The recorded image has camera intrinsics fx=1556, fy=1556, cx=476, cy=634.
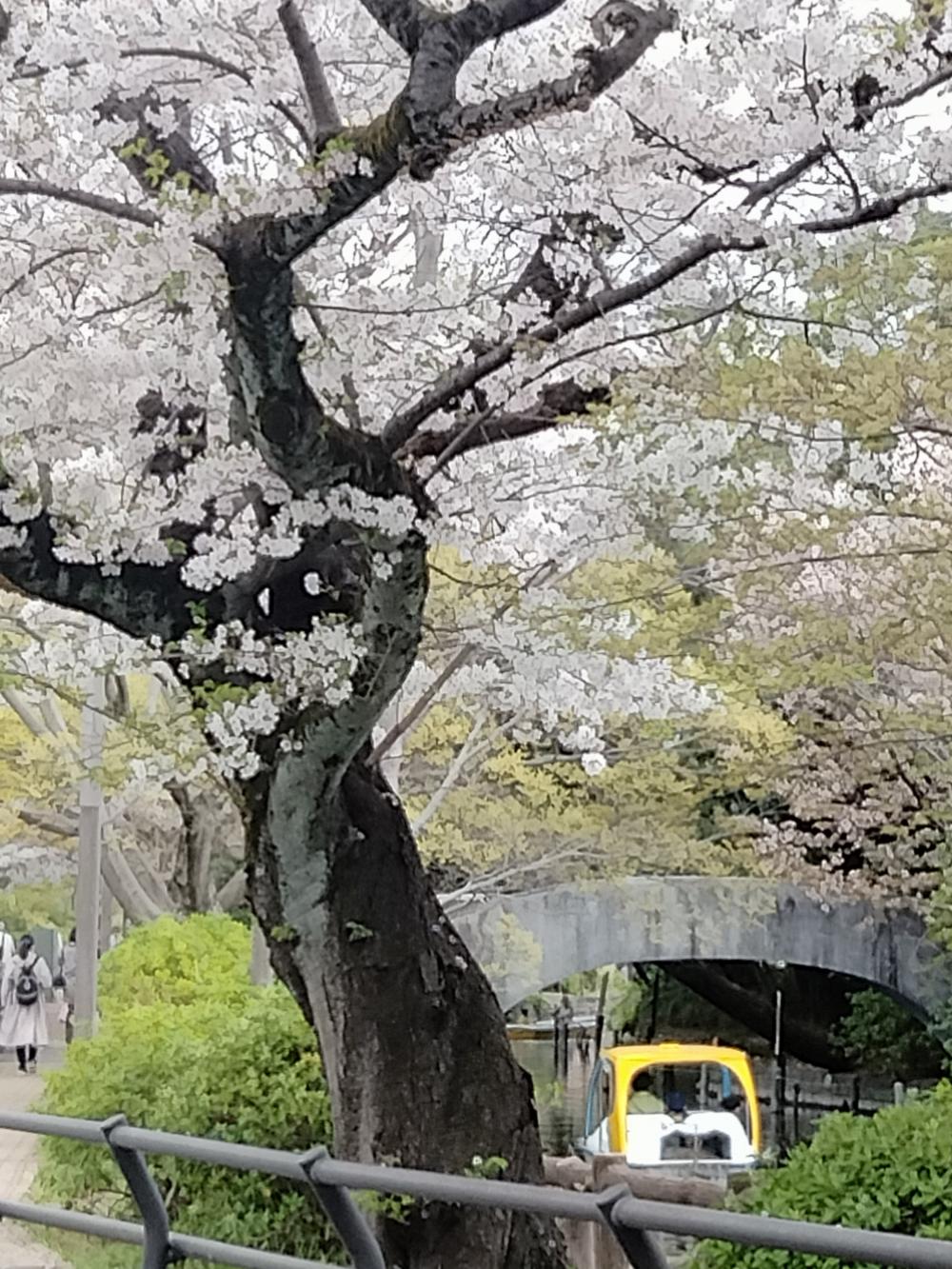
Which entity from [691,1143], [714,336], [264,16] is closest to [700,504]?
[714,336]

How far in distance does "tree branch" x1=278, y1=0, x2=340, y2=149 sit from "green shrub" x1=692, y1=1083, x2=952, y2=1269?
9.10 feet

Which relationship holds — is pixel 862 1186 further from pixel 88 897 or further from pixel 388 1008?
pixel 88 897

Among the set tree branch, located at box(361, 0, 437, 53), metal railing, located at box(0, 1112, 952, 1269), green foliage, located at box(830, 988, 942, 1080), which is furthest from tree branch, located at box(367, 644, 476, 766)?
green foliage, located at box(830, 988, 942, 1080)

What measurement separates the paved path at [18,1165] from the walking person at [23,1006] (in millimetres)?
239

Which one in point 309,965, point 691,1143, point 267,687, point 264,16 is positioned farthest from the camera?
point 691,1143

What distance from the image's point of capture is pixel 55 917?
20.0 m

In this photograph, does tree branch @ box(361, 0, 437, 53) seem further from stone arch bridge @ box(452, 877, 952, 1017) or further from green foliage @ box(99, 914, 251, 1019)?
Result: stone arch bridge @ box(452, 877, 952, 1017)

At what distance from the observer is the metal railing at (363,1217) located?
1412mm

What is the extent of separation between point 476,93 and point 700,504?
93.5 inches

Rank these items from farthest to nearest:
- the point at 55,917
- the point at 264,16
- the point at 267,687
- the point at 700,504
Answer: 1. the point at 55,917
2. the point at 700,504
3. the point at 267,687
4. the point at 264,16

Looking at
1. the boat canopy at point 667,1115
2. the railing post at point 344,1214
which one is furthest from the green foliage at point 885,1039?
the railing post at point 344,1214

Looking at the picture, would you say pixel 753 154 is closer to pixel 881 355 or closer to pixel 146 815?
pixel 881 355

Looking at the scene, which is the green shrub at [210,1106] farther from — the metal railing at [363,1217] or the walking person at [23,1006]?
the walking person at [23,1006]

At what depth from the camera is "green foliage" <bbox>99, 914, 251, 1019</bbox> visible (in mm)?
10195
